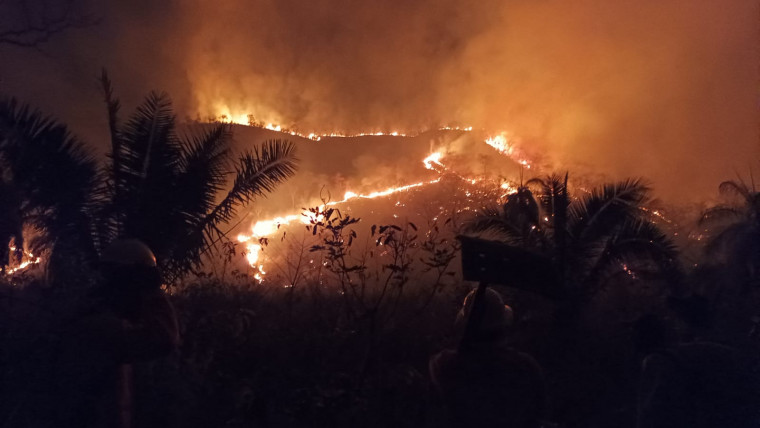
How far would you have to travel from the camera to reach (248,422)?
21.3 feet

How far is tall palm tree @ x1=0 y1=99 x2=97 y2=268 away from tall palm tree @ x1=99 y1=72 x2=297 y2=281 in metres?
0.26

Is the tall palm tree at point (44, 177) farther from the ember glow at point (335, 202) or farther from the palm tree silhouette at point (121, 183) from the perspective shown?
the ember glow at point (335, 202)

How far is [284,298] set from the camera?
30.8ft

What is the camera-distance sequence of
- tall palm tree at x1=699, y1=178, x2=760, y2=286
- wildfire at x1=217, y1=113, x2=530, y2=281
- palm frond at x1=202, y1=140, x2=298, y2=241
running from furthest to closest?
wildfire at x1=217, y1=113, x2=530, y2=281 → tall palm tree at x1=699, y1=178, x2=760, y2=286 → palm frond at x1=202, y1=140, x2=298, y2=241

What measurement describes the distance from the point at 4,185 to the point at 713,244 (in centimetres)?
1076

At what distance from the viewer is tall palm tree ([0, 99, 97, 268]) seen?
694cm

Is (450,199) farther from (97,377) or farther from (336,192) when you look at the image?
(97,377)

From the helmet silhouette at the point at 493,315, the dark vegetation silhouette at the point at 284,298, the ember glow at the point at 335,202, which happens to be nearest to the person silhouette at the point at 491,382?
the helmet silhouette at the point at 493,315

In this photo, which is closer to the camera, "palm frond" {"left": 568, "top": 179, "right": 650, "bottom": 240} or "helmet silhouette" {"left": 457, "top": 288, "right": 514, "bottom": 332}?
"helmet silhouette" {"left": 457, "top": 288, "right": 514, "bottom": 332}

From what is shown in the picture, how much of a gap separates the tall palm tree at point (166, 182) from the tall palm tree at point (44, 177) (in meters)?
0.26

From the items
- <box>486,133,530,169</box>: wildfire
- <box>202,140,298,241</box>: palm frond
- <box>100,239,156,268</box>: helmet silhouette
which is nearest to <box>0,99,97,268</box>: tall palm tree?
<box>202,140,298,241</box>: palm frond

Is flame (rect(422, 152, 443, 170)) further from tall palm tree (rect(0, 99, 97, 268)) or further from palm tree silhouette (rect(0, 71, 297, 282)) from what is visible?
tall palm tree (rect(0, 99, 97, 268))

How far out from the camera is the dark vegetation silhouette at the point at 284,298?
268 inches

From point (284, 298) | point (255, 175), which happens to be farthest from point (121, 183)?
point (284, 298)
